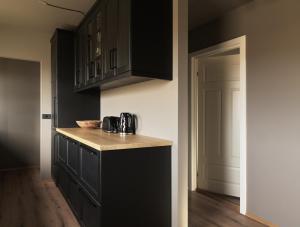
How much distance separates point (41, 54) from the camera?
381cm

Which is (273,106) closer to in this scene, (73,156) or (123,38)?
(123,38)

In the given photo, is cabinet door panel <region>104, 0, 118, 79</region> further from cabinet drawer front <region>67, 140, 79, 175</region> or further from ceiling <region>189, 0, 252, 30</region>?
ceiling <region>189, 0, 252, 30</region>

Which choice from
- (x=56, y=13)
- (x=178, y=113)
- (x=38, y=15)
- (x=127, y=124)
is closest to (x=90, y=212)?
(x=127, y=124)

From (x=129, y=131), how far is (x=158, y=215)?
941mm

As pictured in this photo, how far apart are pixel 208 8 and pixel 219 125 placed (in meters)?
1.51

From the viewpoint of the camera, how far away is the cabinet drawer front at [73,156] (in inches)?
95.5

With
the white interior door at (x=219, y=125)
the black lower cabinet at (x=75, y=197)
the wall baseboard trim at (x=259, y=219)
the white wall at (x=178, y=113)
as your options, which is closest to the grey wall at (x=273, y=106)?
the wall baseboard trim at (x=259, y=219)

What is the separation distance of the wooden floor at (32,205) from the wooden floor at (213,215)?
1253 mm

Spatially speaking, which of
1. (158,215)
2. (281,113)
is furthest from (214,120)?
(158,215)

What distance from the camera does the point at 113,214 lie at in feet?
5.78

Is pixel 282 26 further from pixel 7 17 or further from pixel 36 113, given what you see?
pixel 36 113

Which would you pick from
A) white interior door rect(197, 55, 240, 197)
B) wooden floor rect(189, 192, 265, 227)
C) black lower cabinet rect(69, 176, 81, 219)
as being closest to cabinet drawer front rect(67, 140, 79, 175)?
black lower cabinet rect(69, 176, 81, 219)

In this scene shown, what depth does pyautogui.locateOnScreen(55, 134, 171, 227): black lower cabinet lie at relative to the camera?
174 cm

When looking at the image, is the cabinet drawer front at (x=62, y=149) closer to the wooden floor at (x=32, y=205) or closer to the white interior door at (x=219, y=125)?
the wooden floor at (x=32, y=205)
